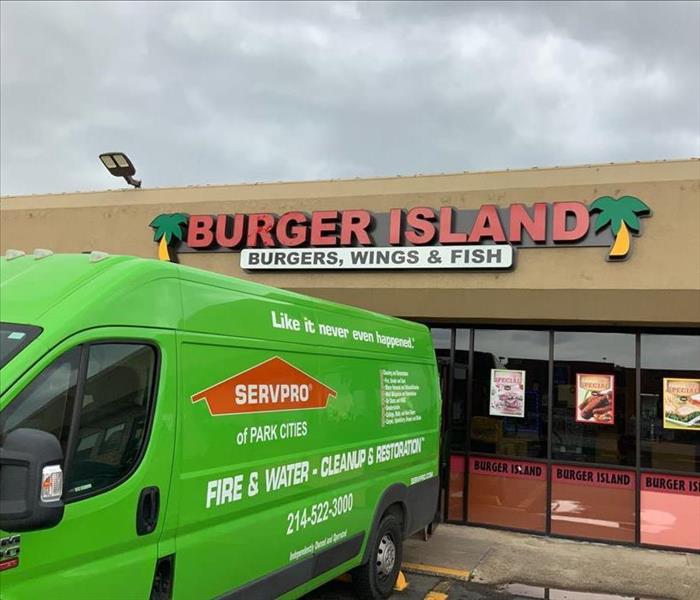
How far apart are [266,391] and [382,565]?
2.65m

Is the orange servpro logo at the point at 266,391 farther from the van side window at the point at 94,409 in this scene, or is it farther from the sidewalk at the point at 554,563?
the sidewalk at the point at 554,563

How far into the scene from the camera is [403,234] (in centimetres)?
928

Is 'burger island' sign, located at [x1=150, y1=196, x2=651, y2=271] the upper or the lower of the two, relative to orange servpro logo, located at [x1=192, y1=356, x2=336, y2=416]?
upper

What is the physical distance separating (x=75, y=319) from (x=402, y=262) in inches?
261

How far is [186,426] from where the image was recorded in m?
3.41

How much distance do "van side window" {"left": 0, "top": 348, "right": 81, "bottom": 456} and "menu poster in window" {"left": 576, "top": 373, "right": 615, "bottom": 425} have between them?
7.43 meters

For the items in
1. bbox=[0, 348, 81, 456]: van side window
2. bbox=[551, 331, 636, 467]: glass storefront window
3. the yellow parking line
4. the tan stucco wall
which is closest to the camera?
bbox=[0, 348, 81, 456]: van side window

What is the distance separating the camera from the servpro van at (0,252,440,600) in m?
2.64

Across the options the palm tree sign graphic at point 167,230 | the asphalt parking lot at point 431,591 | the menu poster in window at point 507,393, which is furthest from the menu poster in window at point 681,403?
the palm tree sign graphic at point 167,230

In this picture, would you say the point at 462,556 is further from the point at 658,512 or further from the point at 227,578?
the point at 227,578

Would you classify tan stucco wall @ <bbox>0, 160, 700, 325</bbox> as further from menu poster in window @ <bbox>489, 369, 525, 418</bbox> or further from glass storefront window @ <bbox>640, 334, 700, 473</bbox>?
menu poster in window @ <bbox>489, 369, 525, 418</bbox>

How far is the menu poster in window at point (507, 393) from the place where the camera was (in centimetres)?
901

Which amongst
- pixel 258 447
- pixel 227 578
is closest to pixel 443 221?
pixel 258 447

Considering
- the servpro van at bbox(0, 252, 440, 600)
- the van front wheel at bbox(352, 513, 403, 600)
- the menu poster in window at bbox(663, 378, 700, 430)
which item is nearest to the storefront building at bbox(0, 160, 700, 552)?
the menu poster in window at bbox(663, 378, 700, 430)
